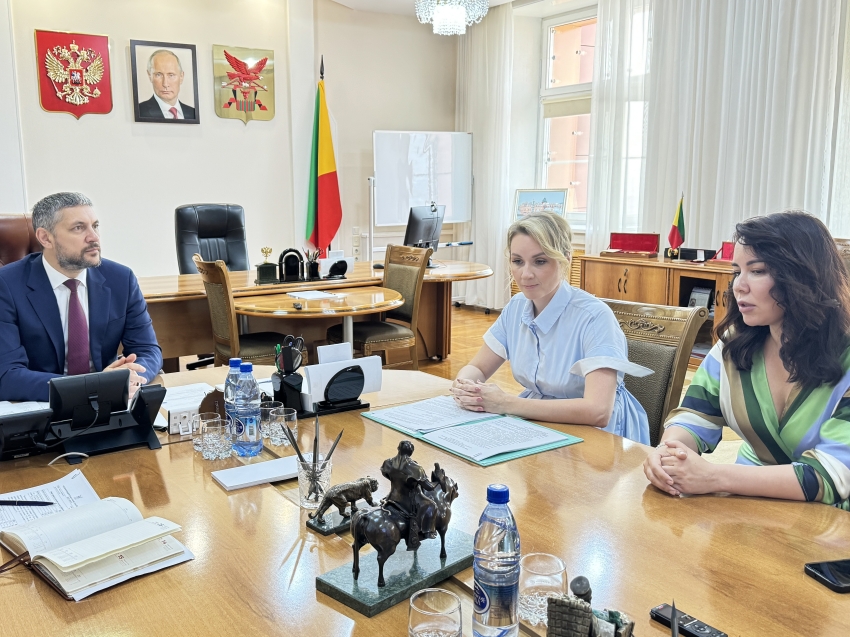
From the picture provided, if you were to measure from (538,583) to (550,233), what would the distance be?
1.18 m

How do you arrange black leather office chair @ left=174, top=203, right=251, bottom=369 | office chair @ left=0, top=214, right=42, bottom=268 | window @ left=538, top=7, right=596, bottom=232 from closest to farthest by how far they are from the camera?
office chair @ left=0, top=214, right=42, bottom=268, black leather office chair @ left=174, top=203, right=251, bottom=369, window @ left=538, top=7, right=596, bottom=232

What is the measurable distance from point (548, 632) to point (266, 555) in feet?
1.63

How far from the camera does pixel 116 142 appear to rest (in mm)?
5910

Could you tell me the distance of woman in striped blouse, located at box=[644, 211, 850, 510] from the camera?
137 centimetres

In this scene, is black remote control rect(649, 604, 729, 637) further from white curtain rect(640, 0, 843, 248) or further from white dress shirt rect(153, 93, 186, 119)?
white dress shirt rect(153, 93, 186, 119)

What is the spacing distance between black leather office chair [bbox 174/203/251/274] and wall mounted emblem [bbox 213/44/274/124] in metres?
1.59

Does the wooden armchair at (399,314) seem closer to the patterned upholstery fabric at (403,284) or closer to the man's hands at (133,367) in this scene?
the patterned upholstery fabric at (403,284)

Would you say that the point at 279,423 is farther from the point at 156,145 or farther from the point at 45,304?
the point at 156,145

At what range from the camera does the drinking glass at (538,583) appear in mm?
978

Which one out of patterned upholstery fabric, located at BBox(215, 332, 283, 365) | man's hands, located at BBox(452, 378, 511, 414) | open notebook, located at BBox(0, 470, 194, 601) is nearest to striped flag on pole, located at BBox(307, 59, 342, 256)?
patterned upholstery fabric, located at BBox(215, 332, 283, 365)

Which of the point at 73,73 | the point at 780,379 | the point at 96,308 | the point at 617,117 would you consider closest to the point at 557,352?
the point at 780,379

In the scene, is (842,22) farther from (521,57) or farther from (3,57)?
(3,57)

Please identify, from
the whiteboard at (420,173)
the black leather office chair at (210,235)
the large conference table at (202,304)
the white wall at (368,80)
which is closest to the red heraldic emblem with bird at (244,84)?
the white wall at (368,80)

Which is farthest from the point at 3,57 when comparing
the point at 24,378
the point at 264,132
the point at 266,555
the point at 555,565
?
the point at 555,565
